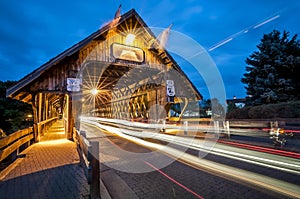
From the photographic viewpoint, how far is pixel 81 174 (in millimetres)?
4078

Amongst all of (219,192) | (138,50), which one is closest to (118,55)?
(138,50)

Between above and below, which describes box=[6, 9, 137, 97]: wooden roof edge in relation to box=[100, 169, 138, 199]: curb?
above

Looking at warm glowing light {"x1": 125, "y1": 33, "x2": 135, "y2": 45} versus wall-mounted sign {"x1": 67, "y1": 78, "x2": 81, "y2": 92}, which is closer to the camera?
wall-mounted sign {"x1": 67, "y1": 78, "x2": 81, "y2": 92}

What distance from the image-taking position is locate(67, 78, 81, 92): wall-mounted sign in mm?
8484

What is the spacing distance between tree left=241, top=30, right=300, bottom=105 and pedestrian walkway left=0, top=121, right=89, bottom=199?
43.4 feet

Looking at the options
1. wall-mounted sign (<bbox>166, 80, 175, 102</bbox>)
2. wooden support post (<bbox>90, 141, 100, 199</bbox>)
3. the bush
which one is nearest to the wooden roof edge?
wall-mounted sign (<bbox>166, 80, 175, 102</bbox>)

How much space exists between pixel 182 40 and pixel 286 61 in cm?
787

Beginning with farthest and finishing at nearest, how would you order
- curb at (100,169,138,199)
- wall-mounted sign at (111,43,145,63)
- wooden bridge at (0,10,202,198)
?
wall-mounted sign at (111,43,145,63)
wooden bridge at (0,10,202,198)
curb at (100,169,138,199)

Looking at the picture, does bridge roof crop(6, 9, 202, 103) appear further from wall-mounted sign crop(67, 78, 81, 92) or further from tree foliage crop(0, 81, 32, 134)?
tree foliage crop(0, 81, 32, 134)

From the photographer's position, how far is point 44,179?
3.80m

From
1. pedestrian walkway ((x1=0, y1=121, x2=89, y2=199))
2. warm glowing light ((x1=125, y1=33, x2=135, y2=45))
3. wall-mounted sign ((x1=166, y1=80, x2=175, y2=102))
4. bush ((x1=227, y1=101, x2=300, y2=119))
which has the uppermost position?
warm glowing light ((x1=125, y1=33, x2=135, y2=45))

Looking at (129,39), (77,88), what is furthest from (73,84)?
(129,39)

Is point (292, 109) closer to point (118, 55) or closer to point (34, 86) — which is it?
point (118, 55)

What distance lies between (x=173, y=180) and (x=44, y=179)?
2895mm
